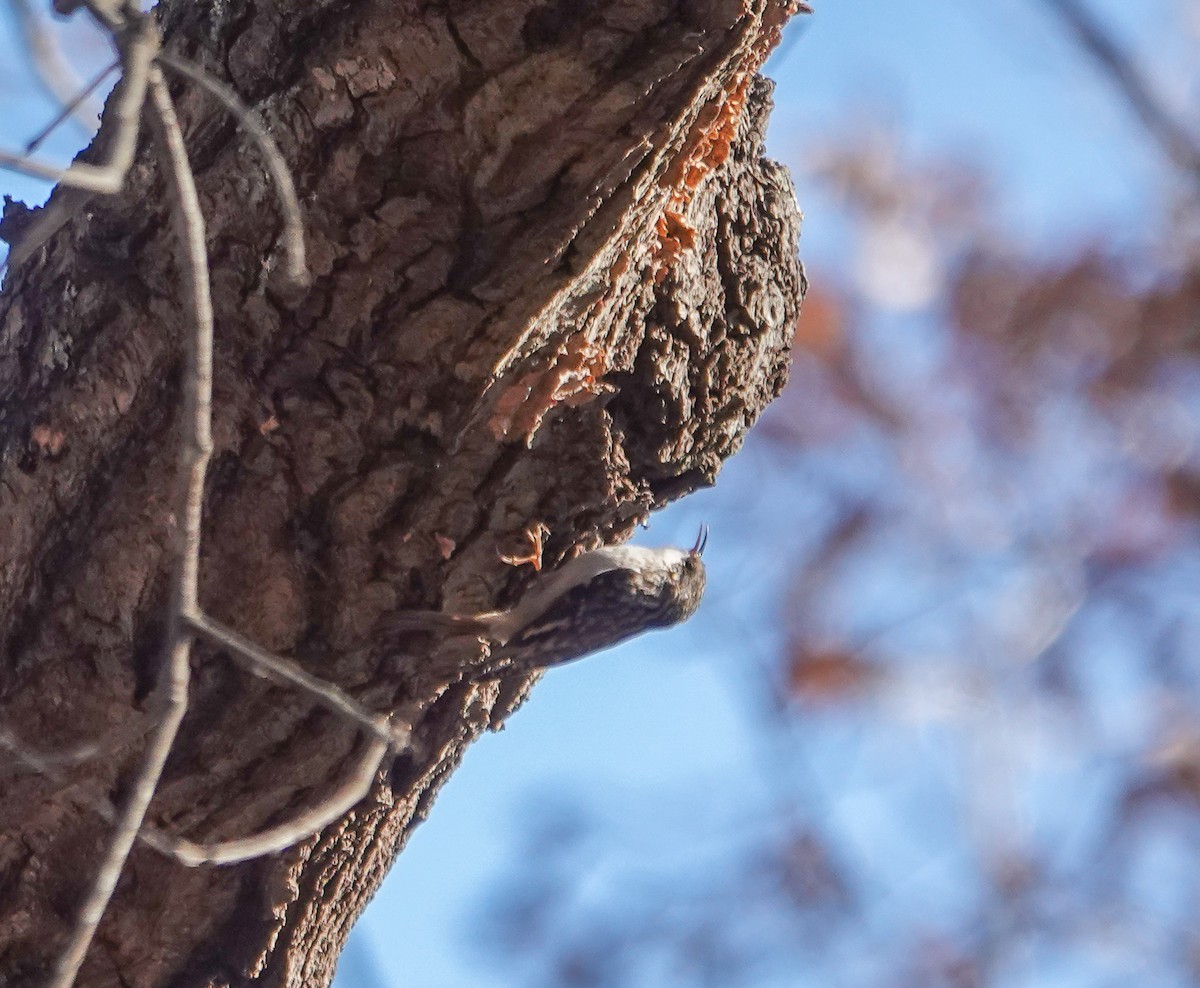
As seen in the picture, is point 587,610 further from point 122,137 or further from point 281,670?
point 122,137

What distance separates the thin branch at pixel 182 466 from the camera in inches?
51.9

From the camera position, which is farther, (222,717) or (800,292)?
(800,292)

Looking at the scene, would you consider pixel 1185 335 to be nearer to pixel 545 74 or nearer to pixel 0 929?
pixel 545 74

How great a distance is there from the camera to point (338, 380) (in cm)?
201

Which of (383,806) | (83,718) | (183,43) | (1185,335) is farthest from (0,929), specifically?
A: (1185,335)

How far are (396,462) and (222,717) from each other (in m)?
0.52

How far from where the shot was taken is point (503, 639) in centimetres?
233

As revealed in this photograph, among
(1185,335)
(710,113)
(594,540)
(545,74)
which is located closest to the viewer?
(545,74)

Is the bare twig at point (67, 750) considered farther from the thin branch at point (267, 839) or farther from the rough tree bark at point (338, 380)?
the thin branch at point (267, 839)

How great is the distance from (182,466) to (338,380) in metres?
0.65

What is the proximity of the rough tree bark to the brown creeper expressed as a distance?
0.05 meters

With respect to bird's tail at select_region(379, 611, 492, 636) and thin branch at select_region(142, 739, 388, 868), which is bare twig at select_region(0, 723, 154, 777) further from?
bird's tail at select_region(379, 611, 492, 636)

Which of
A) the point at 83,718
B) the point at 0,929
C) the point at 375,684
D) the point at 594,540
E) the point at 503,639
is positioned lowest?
the point at 0,929

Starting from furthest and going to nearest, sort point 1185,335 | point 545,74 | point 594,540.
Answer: point 1185,335
point 594,540
point 545,74
